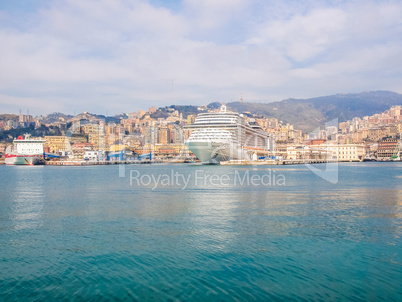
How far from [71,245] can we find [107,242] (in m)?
0.75

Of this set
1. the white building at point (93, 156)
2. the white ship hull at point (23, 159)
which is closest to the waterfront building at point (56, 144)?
the white building at point (93, 156)

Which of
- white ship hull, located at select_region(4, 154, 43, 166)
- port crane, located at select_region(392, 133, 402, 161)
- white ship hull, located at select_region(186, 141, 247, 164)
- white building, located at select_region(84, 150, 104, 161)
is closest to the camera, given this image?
white ship hull, located at select_region(186, 141, 247, 164)

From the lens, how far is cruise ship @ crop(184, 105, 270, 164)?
38.8 m

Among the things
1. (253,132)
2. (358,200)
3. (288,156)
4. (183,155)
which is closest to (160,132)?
(183,155)

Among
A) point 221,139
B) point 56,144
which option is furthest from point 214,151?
point 56,144

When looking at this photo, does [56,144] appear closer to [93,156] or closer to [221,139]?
[93,156]

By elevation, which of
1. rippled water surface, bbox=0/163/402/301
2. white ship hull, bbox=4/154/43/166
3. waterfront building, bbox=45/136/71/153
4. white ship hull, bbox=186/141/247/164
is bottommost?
rippled water surface, bbox=0/163/402/301

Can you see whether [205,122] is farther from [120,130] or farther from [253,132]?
[120,130]

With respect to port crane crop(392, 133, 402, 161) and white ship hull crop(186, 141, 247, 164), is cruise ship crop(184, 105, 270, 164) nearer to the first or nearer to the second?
white ship hull crop(186, 141, 247, 164)

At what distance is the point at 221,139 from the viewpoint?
129 ft

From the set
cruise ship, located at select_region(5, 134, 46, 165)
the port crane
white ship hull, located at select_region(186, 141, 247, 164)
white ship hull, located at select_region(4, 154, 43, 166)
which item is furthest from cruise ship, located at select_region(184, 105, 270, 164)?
the port crane

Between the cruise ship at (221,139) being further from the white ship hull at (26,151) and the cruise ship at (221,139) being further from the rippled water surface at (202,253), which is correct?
the white ship hull at (26,151)

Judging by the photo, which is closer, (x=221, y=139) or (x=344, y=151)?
(x=221, y=139)

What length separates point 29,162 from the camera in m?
63.2
